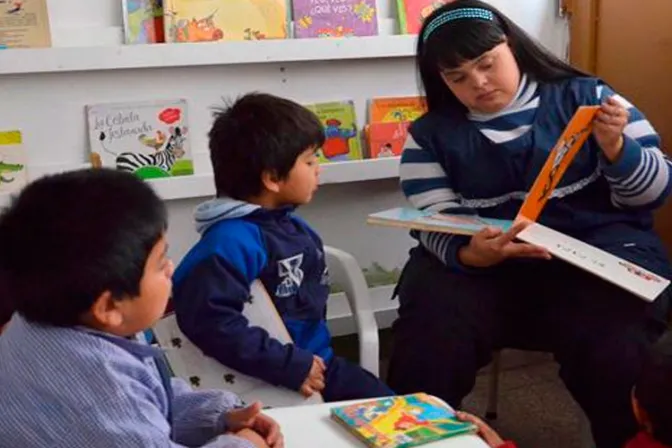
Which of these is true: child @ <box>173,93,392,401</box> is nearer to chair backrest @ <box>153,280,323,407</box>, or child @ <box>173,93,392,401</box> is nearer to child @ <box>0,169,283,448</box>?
chair backrest @ <box>153,280,323,407</box>

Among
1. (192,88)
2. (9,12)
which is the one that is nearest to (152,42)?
(192,88)

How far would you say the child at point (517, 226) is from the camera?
1492 millimetres

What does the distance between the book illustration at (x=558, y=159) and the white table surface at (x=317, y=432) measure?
57 centimetres

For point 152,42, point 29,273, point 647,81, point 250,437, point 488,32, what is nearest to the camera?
point 29,273

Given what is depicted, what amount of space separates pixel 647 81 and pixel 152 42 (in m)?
1.29

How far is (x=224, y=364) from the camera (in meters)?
1.44

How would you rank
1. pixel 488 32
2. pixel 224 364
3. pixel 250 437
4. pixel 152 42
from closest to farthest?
pixel 250 437
pixel 224 364
pixel 488 32
pixel 152 42

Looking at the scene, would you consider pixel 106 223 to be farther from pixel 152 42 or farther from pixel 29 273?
pixel 152 42

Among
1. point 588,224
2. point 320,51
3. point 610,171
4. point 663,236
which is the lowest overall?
point 663,236

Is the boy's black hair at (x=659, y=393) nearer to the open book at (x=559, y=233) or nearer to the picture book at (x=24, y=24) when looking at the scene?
the open book at (x=559, y=233)

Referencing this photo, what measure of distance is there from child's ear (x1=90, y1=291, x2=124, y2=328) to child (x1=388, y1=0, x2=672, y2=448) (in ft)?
2.53

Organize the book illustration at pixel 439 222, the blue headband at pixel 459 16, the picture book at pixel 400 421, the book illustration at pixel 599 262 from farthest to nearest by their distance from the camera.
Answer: the blue headband at pixel 459 16 → the book illustration at pixel 439 222 → the book illustration at pixel 599 262 → the picture book at pixel 400 421

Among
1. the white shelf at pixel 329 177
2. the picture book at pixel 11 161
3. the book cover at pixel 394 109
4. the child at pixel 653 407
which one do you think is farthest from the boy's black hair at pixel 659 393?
the picture book at pixel 11 161

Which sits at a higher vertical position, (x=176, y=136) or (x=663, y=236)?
(x=176, y=136)
